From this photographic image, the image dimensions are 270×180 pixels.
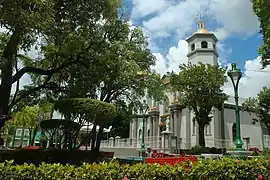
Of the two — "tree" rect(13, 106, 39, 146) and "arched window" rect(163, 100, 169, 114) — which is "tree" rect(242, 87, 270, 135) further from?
"tree" rect(13, 106, 39, 146)

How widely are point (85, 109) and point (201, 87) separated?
45.4 feet

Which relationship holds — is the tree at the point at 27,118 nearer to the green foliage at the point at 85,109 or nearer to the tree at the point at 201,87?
the tree at the point at 201,87

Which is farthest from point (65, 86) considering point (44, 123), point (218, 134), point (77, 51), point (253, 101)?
point (253, 101)

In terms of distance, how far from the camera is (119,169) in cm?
566

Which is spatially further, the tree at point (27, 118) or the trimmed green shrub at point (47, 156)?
the tree at point (27, 118)

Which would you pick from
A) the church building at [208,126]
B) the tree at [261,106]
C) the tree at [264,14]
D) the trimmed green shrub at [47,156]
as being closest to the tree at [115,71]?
the trimmed green shrub at [47,156]

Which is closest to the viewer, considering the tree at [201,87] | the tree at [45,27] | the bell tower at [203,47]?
the tree at [45,27]

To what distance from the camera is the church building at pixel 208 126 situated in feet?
96.9

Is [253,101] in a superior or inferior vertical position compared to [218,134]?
superior

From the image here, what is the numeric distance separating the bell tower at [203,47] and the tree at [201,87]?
847 cm

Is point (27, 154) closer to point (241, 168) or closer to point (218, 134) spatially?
point (241, 168)

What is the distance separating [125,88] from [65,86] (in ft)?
17.1

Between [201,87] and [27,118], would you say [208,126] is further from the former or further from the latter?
[27,118]

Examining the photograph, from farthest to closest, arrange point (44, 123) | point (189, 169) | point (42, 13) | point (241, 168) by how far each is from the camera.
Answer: point (44, 123)
point (42, 13)
point (241, 168)
point (189, 169)
